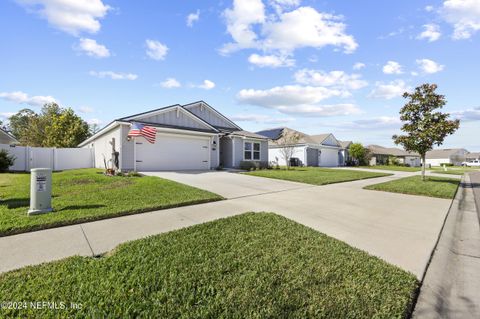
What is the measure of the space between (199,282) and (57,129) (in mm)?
35077

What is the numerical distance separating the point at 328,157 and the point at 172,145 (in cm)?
2365

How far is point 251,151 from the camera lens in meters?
19.7

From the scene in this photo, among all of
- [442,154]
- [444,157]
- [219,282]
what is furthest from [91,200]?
[442,154]

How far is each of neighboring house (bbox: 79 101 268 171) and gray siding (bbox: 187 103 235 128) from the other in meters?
0.22

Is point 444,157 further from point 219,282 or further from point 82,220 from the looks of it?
point 82,220

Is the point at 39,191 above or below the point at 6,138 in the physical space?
below

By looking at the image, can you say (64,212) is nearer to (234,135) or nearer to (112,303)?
(112,303)

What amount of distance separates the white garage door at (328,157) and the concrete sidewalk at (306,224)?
23130mm

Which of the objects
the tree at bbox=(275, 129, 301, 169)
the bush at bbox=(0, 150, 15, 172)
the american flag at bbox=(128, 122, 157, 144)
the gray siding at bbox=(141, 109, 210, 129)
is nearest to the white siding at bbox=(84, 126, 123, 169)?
the american flag at bbox=(128, 122, 157, 144)

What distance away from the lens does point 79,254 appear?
339cm

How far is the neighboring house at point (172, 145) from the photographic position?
13.4m

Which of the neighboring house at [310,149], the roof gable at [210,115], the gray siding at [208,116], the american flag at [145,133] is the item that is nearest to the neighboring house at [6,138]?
the american flag at [145,133]

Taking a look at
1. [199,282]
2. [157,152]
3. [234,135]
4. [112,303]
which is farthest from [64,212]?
[234,135]

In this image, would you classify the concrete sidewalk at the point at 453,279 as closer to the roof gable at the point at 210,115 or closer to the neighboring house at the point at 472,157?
the roof gable at the point at 210,115
